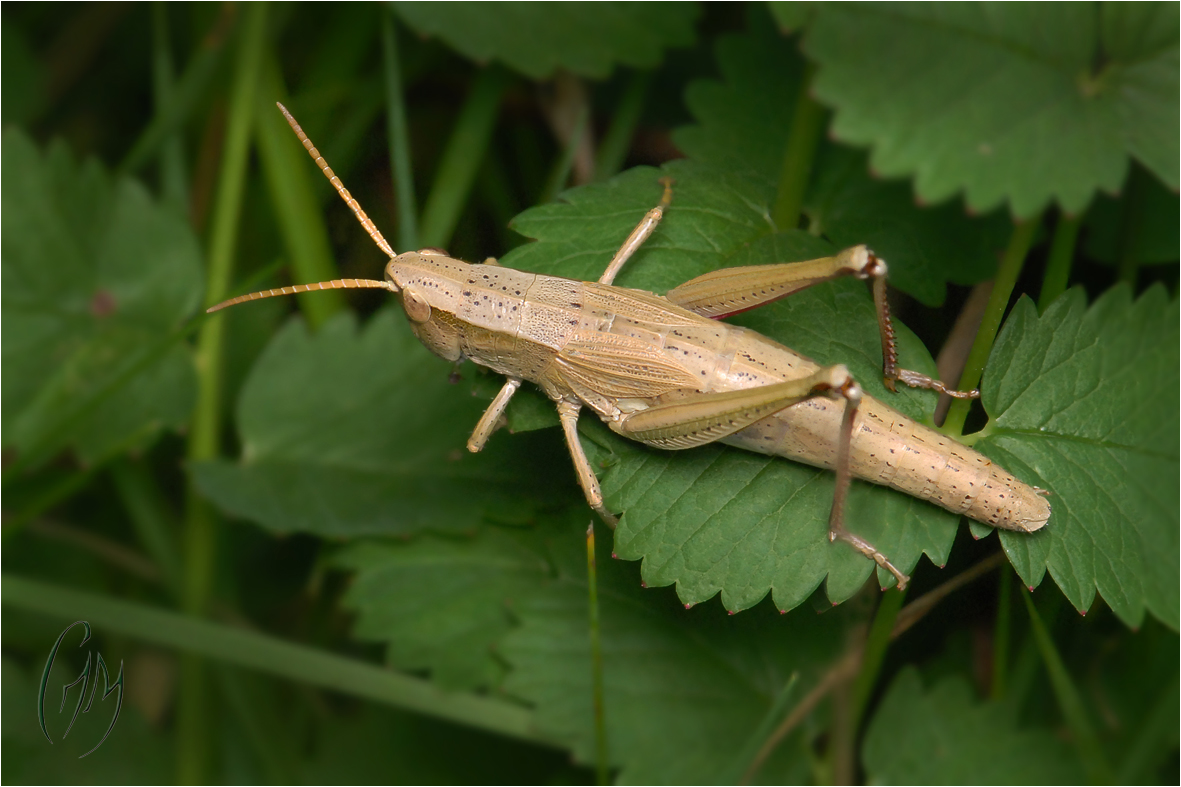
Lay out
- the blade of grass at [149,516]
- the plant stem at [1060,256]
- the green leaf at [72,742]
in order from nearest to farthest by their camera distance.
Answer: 1. the plant stem at [1060,256]
2. the green leaf at [72,742]
3. the blade of grass at [149,516]

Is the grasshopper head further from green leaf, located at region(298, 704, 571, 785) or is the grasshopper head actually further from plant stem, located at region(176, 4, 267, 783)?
green leaf, located at region(298, 704, 571, 785)

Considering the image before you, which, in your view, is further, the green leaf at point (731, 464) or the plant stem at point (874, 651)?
the plant stem at point (874, 651)

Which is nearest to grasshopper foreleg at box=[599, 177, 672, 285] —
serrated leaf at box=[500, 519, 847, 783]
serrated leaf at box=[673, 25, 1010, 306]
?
serrated leaf at box=[673, 25, 1010, 306]

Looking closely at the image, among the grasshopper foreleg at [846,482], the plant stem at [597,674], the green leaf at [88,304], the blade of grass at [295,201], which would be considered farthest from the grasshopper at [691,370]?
the green leaf at [88,304]

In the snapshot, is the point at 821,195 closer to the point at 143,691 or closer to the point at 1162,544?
the point at 1162,544

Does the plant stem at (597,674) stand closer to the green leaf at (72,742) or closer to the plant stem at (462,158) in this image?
the plant stem at (462,158)

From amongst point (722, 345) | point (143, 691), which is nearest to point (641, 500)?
point (722, 345)

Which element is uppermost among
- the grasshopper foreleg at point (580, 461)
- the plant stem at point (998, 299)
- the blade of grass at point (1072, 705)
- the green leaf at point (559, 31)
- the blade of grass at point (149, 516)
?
the green leaf at point (559, 31)
